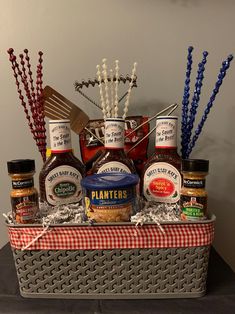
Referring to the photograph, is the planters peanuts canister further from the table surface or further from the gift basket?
the table surface

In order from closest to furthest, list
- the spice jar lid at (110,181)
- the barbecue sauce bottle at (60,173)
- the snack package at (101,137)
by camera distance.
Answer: the spice jar lid at (110,181) < the barbecue sauce bottle at (60,173) < the snack package at (101,137)

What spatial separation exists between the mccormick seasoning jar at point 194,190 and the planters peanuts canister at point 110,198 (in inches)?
3.8

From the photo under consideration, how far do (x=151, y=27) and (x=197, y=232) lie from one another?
0.62 metres

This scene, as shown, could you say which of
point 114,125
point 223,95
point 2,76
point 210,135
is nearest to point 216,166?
point 210,135

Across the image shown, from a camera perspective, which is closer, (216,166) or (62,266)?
(62,266)

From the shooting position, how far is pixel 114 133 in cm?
61

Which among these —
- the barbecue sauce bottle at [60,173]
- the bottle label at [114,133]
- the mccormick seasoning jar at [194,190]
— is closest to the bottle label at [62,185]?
the barbecue sauce bottle at [60,173]

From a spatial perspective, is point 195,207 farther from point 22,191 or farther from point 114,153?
point 22,191

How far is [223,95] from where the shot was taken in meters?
0.90

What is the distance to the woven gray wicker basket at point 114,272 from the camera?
55cm

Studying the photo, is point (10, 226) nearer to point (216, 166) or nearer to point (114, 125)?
point (114, 125)

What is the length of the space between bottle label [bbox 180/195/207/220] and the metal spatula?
1.12ft

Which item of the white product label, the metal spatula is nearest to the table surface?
the white product label

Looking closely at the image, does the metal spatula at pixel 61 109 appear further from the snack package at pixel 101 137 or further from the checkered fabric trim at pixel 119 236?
the checkered fabric trim at pixel 119 236
